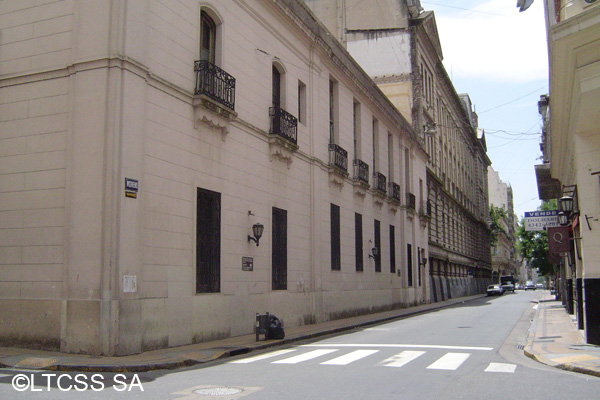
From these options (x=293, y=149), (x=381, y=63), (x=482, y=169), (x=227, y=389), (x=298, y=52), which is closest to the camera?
(x=227, y=389)

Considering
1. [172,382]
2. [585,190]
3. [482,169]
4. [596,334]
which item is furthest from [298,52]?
[482,169]

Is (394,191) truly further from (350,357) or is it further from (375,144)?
→ (350,357)

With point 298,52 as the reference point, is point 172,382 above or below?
below

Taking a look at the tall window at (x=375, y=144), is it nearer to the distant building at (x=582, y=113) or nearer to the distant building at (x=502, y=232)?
the distant building at (x=582, y=113)

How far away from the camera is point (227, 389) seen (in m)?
8.46

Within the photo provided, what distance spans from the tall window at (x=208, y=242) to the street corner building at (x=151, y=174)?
0.05 metres

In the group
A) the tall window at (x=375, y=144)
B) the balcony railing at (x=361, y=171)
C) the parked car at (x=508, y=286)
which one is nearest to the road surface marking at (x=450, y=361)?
the balcony railing at (x=361, y=171)

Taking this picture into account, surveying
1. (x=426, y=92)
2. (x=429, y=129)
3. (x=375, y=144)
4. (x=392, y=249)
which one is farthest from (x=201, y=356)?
(x=426, y=92)

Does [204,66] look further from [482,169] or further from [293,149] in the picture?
[482,169]

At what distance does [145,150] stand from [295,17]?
33.5ft

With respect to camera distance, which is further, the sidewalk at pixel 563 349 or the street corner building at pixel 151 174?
the street corner building at pixel 151 174

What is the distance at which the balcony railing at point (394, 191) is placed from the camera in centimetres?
3234

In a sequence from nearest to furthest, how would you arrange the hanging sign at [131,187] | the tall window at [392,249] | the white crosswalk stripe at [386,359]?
1. the white crosswalk stripe at [386,359]
2. the hanging sign at [131,187]
3. the tall window at [392,249]

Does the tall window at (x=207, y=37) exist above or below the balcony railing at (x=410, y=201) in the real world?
above
